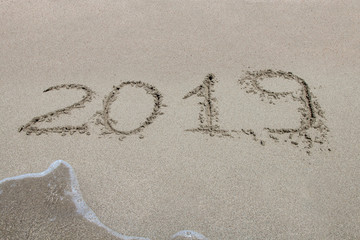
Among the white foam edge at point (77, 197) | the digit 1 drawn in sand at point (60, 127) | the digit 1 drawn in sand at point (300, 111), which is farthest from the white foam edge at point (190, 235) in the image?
the digit 1 drawn in sand at point (60, 127)

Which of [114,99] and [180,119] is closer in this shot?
[180,119]

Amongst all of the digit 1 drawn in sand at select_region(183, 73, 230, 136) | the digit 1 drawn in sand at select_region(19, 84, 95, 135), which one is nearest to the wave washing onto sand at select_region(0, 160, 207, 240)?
the digit 1 drawn in sand at select_region(19, 84, 95, 135)

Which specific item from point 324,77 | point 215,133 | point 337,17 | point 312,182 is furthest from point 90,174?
point 337,17

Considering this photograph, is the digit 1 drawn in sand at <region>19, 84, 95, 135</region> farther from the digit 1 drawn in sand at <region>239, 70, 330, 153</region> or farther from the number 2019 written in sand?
the digit 1 drawn in sand at <region>239, 70, 330, 153</region>

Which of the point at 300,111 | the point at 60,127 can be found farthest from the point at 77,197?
the point at 300,111

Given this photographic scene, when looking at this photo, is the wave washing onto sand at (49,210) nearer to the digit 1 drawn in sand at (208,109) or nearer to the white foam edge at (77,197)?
the white foam edge at (77,197)

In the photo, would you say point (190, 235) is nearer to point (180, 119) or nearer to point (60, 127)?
point (180, 119)

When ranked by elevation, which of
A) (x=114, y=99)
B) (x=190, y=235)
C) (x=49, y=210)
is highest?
(x=114, y=99)
